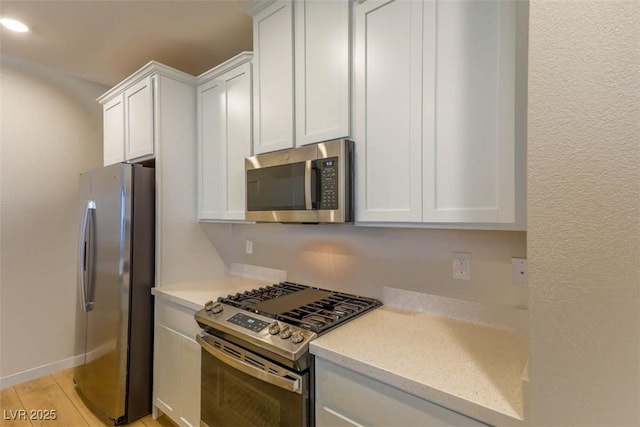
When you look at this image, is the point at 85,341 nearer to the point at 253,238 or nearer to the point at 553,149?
the point at 253,238

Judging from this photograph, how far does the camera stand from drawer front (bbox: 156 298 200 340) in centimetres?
179

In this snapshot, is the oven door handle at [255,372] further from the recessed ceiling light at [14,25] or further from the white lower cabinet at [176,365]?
the recessed ceiling light at [14,25]

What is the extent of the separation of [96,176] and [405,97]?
2203 mm

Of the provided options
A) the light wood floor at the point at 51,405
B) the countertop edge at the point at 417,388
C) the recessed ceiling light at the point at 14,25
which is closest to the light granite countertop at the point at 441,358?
the countertop edge at the point at 417,388

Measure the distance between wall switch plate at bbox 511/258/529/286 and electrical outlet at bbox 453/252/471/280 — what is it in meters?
0.18

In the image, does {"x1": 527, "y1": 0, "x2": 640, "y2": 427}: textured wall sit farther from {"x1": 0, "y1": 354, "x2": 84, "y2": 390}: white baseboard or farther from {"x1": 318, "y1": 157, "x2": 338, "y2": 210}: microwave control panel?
{"x1": 0, "y1": 354, "x2": 84, "y2": 390}: white baseboard

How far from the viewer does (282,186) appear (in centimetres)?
163

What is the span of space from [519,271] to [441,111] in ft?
2.39

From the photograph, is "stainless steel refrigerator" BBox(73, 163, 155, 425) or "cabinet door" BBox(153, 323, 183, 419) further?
"stainless steel refrigerator" BBox(73, 163, 155, 425)

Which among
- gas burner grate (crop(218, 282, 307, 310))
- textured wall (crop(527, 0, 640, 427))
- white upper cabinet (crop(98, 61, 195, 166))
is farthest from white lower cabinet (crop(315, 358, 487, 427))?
white upper cabinet (crop(98, 61, 195, 166))

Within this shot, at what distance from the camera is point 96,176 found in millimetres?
2223

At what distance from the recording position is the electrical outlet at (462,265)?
55.6 inches

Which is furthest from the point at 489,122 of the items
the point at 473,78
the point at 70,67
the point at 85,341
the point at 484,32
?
the point at 70,67

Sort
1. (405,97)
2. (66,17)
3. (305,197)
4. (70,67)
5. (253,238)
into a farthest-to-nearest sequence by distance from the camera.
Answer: (70,67)
(253,238)
(66,17)
(305,197)
(405,97)
